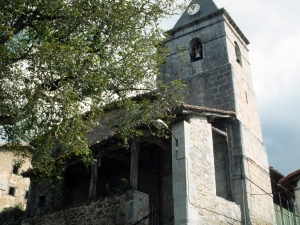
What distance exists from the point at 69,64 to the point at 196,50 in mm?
8951

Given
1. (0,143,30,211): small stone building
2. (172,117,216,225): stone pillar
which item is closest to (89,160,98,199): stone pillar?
(172,117,216,225): stone pillar

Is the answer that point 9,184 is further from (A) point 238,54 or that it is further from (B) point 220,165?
(A) point 238,54

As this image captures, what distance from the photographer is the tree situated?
8273 millimetres

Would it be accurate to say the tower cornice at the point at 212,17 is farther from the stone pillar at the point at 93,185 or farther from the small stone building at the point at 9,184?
the small stone building at the point at 9,184

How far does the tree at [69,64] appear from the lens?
8.27m

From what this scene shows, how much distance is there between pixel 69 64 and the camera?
8453mm

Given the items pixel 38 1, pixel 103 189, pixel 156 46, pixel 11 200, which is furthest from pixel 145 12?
pixel 11 200

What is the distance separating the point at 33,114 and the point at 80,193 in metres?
8.00

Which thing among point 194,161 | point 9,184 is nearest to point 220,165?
point 194,161

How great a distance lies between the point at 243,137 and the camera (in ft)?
42.9

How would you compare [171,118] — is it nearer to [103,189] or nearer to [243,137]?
Answer: [243,137]

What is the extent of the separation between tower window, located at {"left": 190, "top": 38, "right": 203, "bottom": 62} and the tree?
6030 millimetres

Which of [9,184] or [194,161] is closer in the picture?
[194,161]

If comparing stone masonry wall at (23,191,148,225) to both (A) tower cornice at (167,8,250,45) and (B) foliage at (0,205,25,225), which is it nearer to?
(B) foliage at (0,205,25,225)
